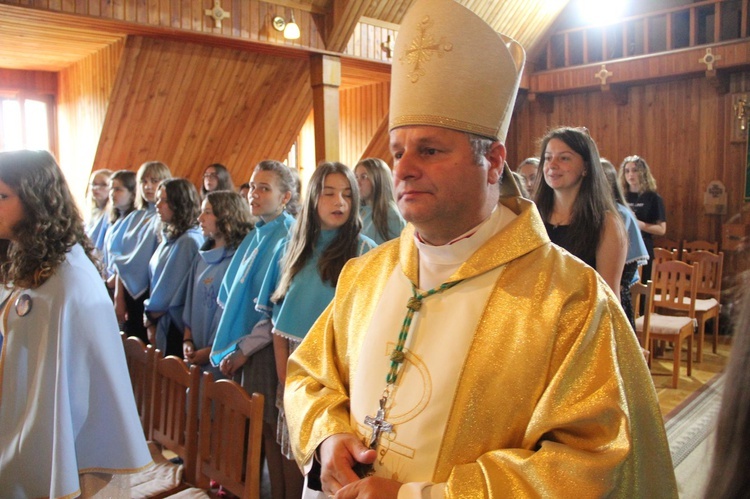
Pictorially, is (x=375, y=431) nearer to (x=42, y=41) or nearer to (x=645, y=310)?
(x=645, y=310)

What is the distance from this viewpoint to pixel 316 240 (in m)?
2.72

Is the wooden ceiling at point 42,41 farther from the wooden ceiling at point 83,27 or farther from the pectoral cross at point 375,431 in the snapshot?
the pectoral cross at point 375,431

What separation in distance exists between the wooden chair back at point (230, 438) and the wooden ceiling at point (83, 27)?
14.5 feet

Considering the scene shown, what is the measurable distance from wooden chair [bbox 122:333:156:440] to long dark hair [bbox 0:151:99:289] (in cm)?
77

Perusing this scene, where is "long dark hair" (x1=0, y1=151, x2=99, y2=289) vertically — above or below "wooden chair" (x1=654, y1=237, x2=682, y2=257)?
above

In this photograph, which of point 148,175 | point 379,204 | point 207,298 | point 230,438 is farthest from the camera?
point 148,175

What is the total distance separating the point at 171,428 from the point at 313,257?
0.88 meters

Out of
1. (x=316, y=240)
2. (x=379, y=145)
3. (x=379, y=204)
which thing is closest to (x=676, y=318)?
(x=379, y=204)

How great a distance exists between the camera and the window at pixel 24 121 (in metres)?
7.88

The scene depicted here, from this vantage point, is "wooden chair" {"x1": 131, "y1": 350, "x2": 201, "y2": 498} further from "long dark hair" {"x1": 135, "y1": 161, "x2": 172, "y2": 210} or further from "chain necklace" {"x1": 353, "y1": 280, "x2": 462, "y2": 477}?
"long dark hair" {"x1": 135, "y1": 161, "x2": 172, "y2": 210}

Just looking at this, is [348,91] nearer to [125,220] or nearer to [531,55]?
[531,55]

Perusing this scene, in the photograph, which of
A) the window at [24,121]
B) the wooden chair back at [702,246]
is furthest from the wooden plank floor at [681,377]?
the window at [24,121]

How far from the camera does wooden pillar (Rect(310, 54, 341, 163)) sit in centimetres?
717

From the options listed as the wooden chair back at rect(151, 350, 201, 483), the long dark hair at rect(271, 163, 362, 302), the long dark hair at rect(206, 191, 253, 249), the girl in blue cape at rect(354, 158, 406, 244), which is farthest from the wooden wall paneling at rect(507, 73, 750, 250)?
the wooden chair back at rect(151, 350, 201, 483)
